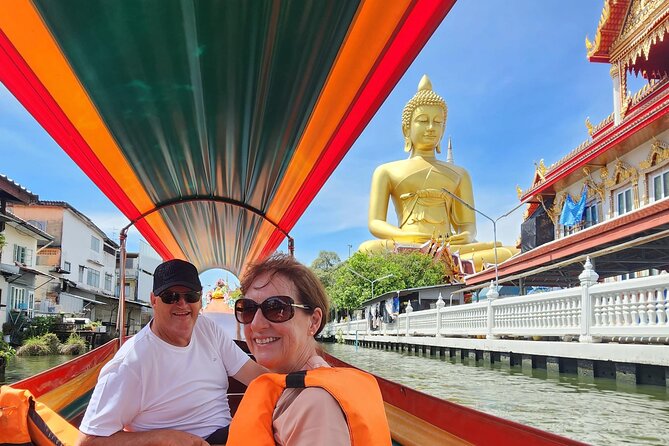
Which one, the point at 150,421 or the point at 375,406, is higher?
the point at 375,406

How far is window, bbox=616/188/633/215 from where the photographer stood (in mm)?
15031

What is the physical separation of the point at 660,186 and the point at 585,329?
21.1 ft

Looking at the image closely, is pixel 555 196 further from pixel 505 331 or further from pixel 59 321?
pixel 59 321

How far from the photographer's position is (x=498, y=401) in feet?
24.8

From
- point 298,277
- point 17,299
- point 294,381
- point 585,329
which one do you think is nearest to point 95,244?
point 17,299

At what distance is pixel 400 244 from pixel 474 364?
18.3 meters

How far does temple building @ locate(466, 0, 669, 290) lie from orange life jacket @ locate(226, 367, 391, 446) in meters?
10.9

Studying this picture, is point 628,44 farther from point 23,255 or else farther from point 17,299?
point 23,255

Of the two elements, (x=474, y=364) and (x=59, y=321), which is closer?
(x=474, y=364)

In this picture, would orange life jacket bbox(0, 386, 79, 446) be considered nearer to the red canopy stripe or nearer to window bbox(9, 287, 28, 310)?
the red canopy stripe

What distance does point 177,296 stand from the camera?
2338mm

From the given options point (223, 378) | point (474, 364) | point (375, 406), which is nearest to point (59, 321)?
point (474, 364)

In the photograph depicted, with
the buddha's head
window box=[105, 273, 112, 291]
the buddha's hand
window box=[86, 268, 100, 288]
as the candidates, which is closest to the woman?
the buddha's hand

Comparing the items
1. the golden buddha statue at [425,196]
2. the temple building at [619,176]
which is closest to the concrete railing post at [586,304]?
the temple building at [619,176]
